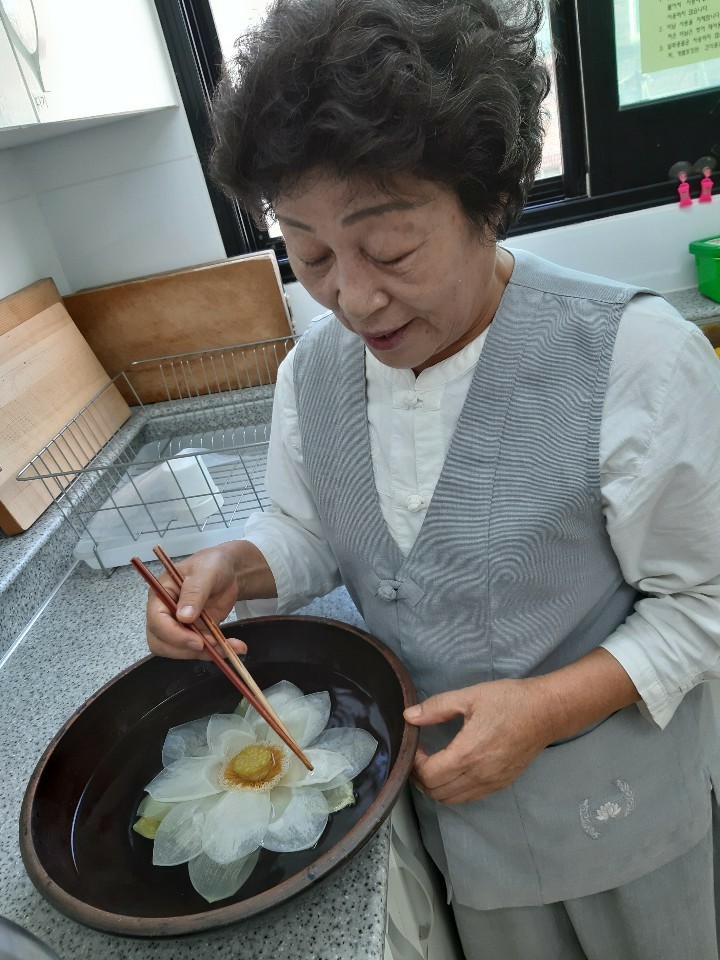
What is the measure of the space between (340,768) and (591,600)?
1.11 feet

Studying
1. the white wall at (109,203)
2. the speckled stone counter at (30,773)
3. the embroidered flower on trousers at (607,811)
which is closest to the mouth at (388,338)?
the speckled stone counter at (30,773)

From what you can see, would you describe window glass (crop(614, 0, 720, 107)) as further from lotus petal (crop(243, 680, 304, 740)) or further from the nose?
lotus petal (crop(243, 680, 304, 740))

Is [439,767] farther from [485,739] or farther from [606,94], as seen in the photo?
[606,94]

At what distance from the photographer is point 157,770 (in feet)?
2.42

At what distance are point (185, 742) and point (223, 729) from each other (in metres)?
0.04

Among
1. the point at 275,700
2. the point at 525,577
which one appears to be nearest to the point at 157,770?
the point at 275,700

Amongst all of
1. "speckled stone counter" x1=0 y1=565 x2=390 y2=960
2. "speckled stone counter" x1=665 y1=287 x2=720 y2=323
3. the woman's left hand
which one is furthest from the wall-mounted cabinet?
"speckled stone counter" x1=665 y1=287 x2=720 y2=323

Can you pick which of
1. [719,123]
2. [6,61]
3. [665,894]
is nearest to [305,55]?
[6,61]

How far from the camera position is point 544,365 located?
729 millimetres

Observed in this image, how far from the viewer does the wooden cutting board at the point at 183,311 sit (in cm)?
160

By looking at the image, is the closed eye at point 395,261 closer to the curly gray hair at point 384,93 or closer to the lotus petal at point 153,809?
the curly gray hair at point 384,93

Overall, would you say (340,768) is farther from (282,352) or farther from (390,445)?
(282,352)

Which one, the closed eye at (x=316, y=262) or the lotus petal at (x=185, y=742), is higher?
the closed eye at (x=316, y=262)

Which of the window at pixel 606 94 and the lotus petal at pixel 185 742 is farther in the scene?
the window at pixel 606 94
